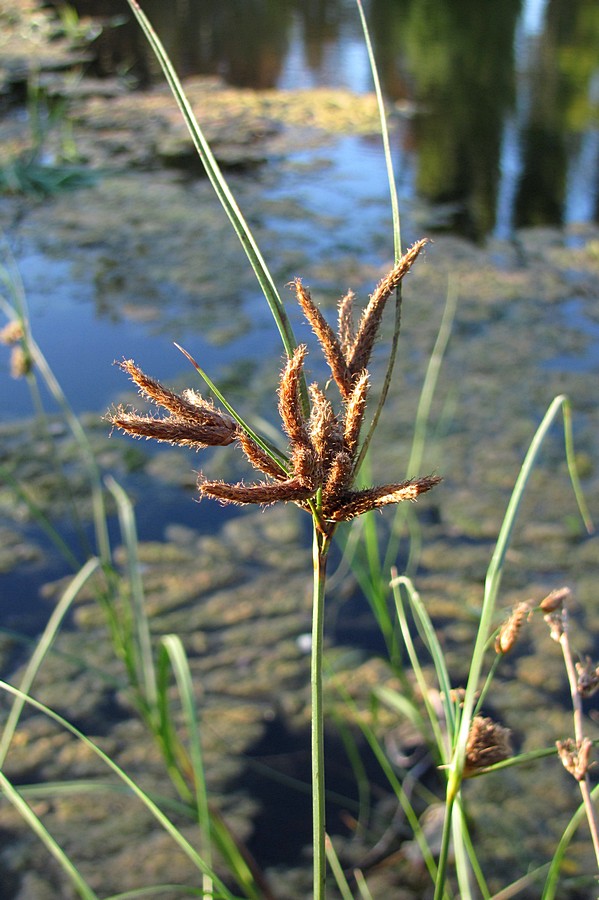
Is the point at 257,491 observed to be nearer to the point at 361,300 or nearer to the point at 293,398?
the point at 293,398

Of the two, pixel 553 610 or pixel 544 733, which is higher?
pixel 553 610

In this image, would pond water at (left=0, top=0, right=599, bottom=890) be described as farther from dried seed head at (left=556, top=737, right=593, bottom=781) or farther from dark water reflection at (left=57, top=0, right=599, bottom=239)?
dried seed head at (left=556, top=737, right=593, bottom=781)

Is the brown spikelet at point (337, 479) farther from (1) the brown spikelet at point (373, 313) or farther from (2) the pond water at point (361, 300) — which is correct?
(2) the pond water at point (361, 300)

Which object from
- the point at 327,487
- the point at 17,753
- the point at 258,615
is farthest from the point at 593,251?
the point at 327,487

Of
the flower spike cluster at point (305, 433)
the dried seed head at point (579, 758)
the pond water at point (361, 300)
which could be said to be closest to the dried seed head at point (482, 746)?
the dried seed head at point (579, 758)

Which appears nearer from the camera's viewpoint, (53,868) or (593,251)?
(53,868)

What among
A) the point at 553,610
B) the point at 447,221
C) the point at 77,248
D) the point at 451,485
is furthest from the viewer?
the point at 447,221

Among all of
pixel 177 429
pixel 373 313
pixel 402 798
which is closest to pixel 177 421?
pixel 177 429

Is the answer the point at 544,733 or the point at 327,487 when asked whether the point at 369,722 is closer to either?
the point at 544,733
